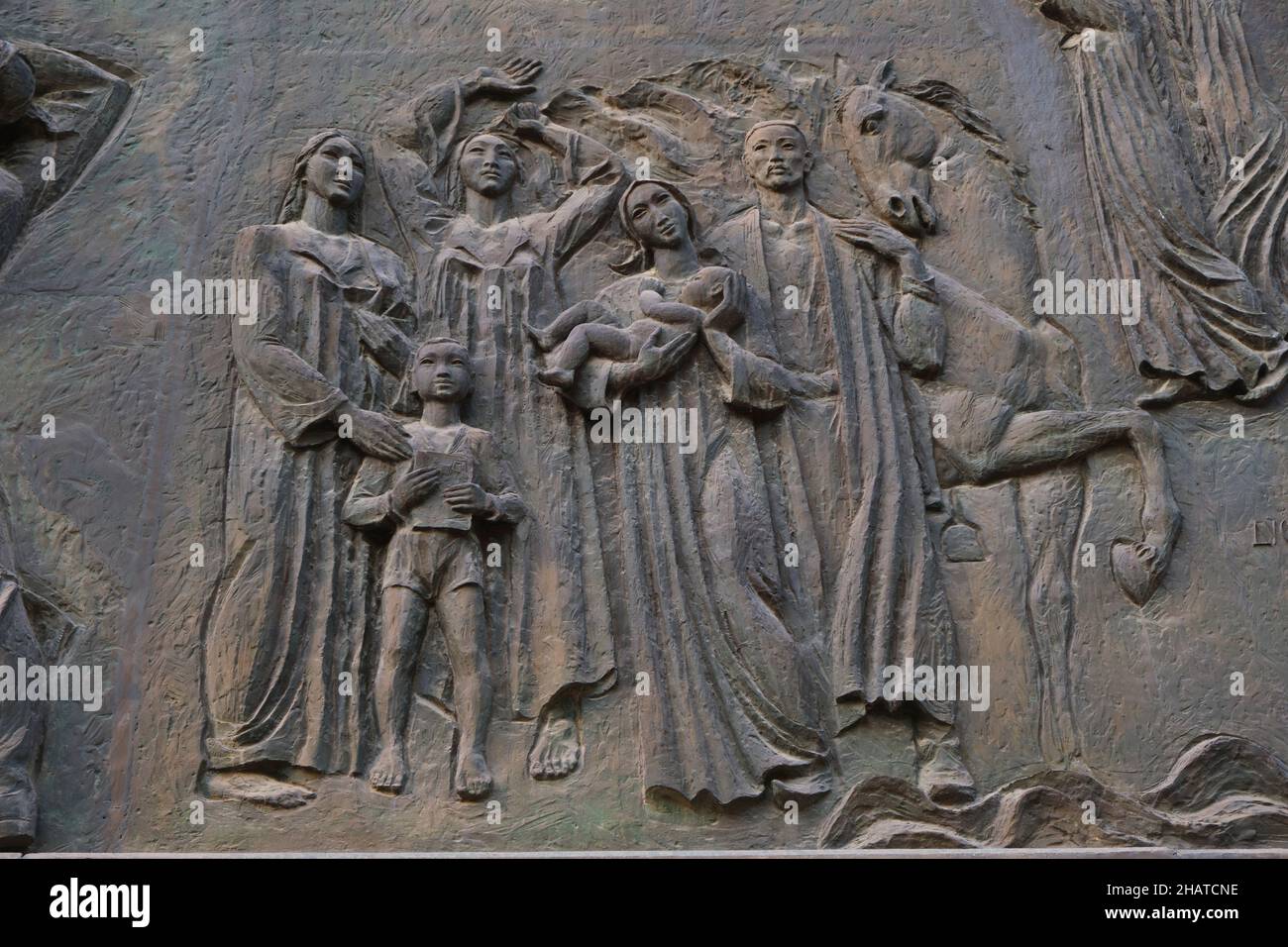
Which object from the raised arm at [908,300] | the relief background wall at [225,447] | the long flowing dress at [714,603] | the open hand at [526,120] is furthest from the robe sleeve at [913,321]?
the open hand at [526,120]

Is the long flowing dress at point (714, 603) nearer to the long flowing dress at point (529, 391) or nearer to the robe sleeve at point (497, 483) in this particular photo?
the long flowing dress at point (529, 391)

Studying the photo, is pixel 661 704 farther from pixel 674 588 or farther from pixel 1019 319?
pixel 1019 319

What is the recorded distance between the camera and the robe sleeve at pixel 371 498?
9539mm

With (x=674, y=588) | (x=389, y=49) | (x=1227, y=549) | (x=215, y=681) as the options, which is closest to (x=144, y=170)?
(x=389, y=49)

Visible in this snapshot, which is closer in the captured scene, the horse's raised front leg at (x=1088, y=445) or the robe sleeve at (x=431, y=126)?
the horse's raised front leg at (x=1088, y=445)

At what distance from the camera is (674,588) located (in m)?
9.46

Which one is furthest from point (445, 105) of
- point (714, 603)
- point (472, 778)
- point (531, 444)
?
point (472, 778)


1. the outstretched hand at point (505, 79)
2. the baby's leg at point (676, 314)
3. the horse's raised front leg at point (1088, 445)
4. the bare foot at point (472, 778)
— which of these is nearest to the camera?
the bare foot at point (472, 778)

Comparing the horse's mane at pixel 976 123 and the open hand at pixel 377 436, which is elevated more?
the horse's mane at pixel 976 123

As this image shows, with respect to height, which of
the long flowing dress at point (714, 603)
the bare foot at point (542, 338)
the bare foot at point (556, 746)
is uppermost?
the bare foot at point (542, 338)

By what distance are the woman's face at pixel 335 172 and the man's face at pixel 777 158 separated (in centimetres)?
193

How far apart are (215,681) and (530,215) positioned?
2.71 metres

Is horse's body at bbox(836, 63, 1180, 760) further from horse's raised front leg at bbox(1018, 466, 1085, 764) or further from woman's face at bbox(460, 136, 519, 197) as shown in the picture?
woman's face at bbox(460, 136, 519, 197)

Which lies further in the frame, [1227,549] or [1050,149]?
[1050,149]
